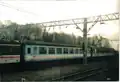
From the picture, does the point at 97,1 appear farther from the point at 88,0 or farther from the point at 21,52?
the point at 21,52

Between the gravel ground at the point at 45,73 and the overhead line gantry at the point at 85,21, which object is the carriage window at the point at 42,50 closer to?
the gravel ground at the point at 45,73

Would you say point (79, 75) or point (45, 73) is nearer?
point (45, 73)

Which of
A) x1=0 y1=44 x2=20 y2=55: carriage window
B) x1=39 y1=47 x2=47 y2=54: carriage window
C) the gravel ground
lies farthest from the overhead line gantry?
x1=0 y1=44 x2=20 y2=55: carriage window

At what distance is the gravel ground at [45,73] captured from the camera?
2.05m

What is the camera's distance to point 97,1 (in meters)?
2.29

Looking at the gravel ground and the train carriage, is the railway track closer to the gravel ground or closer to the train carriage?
the gravel ground

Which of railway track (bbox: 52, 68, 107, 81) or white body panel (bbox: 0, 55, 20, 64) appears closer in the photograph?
white body panel (bbox: 0, 55, 20, 64)

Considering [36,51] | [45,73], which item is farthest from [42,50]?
[45,73]

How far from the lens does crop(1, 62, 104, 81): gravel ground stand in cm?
205

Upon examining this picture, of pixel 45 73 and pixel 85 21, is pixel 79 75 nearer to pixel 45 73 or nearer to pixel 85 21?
pixel 45 73

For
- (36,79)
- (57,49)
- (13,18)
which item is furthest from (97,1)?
(36,79)

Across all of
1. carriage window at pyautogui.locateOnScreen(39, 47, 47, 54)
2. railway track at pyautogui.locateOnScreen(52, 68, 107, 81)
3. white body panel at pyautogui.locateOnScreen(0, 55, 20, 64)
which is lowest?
railway track at pyautogui.locateOnScreen(52, 68, 107, 81)

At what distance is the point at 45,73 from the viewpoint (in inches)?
85.7

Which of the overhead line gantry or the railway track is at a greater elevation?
the overhead line gantry
